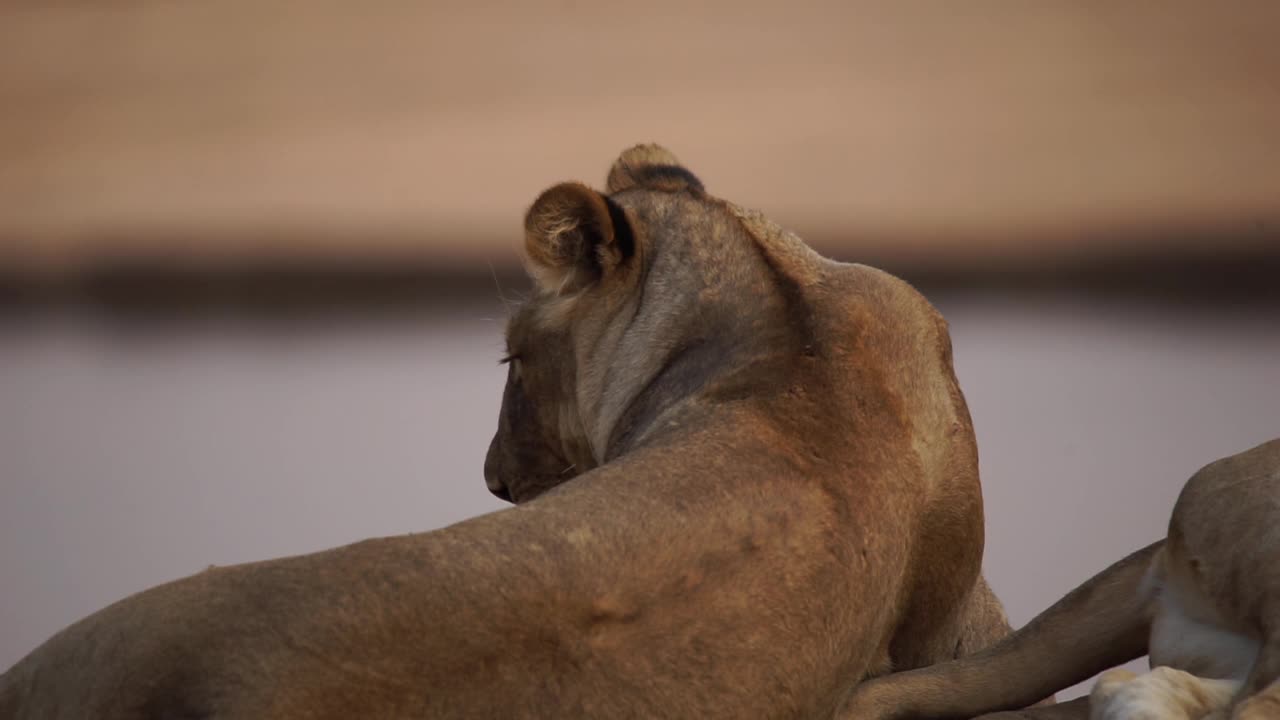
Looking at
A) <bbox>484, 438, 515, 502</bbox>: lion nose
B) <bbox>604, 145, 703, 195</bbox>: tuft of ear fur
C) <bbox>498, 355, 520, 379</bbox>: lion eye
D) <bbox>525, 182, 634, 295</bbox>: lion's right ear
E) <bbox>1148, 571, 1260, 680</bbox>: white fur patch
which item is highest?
<bbox>604, 145, 703, 195</bbox>: tuft of ear fur

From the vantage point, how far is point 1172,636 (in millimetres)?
2088

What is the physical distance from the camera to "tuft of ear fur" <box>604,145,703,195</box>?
9.67 ft

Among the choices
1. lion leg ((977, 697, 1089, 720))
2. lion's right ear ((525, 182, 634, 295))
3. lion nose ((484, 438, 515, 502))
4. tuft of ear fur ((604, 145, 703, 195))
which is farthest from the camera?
lion nose ((484, 438, 515, 502))

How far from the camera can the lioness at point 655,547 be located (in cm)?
169

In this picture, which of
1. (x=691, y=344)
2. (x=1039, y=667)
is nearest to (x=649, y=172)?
(x=691, y=344)

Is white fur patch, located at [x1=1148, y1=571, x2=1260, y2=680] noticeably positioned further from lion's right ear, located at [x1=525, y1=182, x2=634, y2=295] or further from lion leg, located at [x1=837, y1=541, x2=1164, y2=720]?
lion's right ear, located at [x1=525, y1=182, x2=634, y2=295]

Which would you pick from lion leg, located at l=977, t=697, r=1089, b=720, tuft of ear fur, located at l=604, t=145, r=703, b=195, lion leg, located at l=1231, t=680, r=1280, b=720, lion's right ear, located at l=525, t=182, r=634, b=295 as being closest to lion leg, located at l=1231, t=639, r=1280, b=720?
lion leg, located at l=1231, t=680, r=1280, b=720

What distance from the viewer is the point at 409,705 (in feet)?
5.49

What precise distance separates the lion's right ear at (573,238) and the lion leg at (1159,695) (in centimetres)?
112

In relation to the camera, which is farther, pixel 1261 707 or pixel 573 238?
pixel 573 238

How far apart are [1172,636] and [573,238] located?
111cm

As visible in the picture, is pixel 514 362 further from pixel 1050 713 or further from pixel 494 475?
pixel 1050 713

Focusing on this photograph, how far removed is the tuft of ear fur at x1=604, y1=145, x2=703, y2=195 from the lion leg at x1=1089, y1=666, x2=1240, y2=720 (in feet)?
4.11

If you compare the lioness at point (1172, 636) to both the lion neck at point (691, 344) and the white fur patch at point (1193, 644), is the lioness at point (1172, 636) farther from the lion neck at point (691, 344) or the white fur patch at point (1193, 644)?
the lion neck at point (691, 344)
